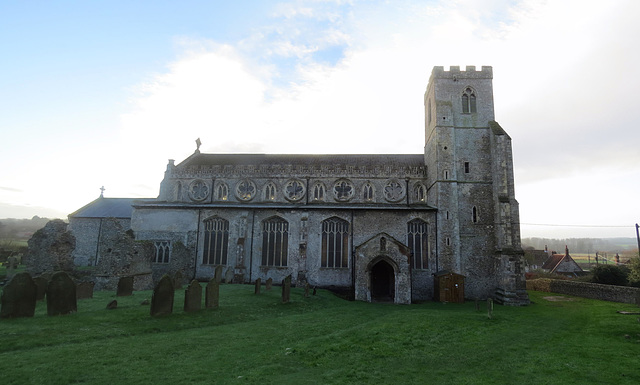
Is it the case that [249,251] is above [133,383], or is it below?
above

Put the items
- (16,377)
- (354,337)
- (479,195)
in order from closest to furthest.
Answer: (16,377) → (354,337) → (479,195)

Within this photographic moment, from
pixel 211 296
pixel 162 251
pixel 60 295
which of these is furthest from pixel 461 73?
pixel 60 295

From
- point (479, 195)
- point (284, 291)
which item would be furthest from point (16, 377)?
point (479, 195)

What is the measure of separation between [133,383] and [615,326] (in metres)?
17.8

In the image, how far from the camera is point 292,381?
7652mm

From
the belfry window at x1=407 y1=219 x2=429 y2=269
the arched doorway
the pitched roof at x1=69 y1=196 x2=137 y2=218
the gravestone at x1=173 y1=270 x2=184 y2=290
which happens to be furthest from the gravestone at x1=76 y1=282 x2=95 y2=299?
the pitched roof at x1=69 y1=196 x2=137 y2=218

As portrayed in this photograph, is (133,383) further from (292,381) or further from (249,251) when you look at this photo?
(249,251)

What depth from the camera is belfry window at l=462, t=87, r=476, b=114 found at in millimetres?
26797

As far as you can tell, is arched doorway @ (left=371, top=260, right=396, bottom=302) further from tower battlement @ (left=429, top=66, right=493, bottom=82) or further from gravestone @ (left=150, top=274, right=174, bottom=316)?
tower battlement @ (left=429, top=66, right=493, bottom=82)

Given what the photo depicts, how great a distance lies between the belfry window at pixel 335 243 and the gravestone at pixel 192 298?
41.9ft

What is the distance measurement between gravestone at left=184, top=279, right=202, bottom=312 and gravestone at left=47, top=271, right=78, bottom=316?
156 inches

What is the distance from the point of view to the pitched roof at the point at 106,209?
35.6 m

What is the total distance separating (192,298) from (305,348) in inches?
260

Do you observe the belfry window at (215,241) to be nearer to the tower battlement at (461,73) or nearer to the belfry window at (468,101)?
the tower battlement at (461,73)
